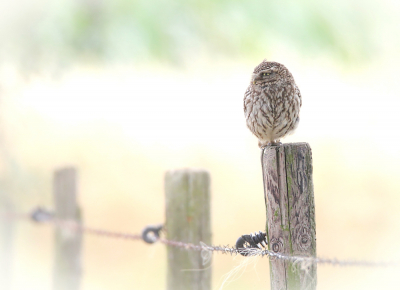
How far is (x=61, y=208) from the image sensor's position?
143 inches

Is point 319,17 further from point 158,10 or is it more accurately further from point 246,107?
point 246,107

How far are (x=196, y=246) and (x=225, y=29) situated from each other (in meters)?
10.1

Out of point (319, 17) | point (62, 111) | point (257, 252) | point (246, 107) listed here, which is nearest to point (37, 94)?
point (62, 111)

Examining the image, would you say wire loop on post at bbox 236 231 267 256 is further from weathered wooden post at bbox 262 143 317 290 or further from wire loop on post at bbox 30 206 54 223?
wire loop on post at bbox 30 206 54 223

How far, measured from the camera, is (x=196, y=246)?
7.20ft

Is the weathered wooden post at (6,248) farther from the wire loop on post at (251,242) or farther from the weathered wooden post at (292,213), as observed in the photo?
the weathered wooden post at (292,213)

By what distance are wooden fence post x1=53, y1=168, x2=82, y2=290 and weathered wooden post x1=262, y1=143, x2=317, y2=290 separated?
2.33 meters

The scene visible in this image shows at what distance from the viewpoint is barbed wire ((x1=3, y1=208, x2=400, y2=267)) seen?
1509 millimetres

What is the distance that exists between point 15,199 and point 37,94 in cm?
419

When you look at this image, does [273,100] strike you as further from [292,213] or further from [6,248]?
[6,248]

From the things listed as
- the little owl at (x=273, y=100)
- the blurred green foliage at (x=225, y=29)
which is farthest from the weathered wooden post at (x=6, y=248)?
the blurred green foliage at (x=225, y=29)

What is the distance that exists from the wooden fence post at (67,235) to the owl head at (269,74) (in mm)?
1770

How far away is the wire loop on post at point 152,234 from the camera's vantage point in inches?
103

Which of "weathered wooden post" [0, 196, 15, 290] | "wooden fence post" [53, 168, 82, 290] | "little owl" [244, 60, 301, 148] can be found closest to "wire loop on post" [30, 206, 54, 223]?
"wooden fence post" [53, 168, 82, 290]
